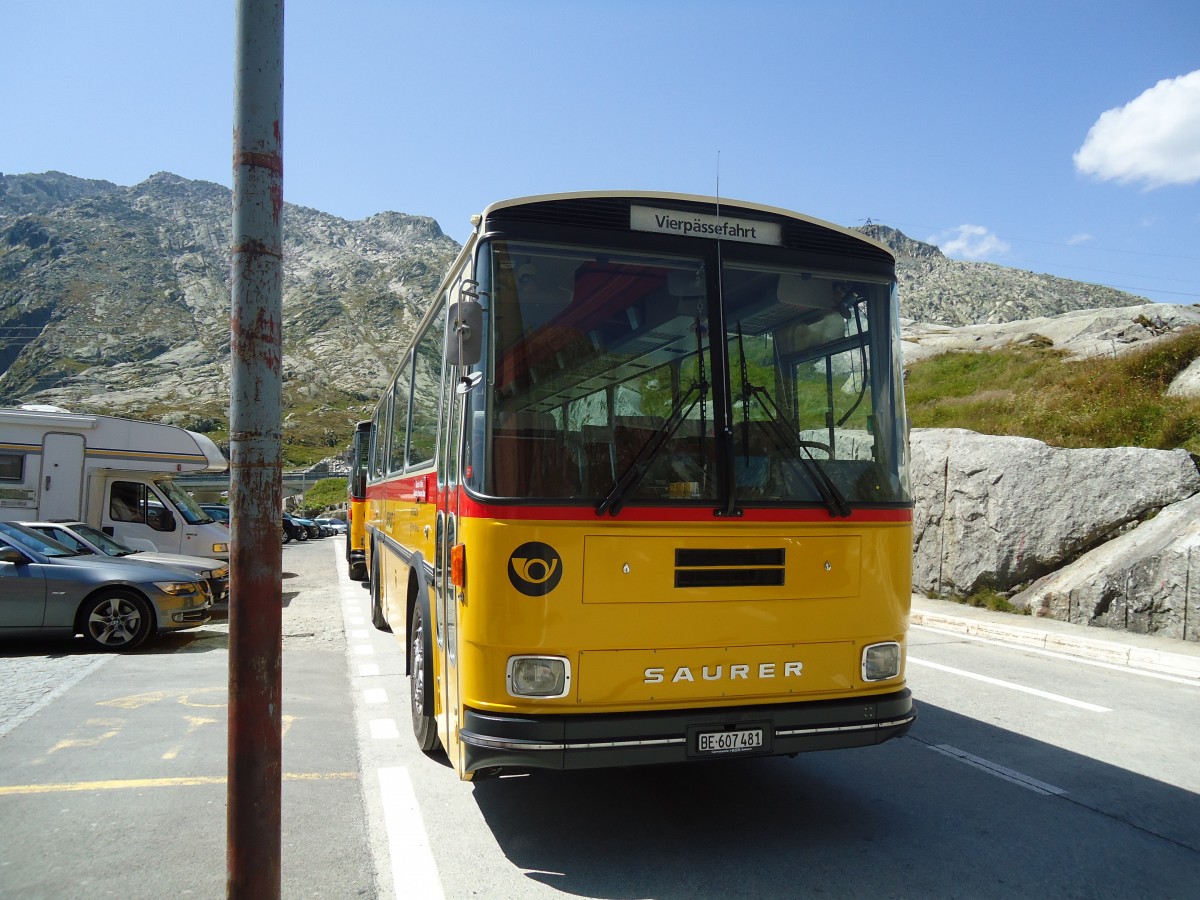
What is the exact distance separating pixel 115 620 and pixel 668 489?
847 centimetres

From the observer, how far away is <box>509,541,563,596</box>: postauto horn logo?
4.18 meters

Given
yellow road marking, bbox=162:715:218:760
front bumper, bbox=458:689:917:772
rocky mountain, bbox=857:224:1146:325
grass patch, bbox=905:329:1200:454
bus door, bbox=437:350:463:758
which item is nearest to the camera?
front bumper, bbox=458:689:917:772

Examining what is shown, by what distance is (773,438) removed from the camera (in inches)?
185

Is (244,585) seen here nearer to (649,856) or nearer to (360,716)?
(649,856)

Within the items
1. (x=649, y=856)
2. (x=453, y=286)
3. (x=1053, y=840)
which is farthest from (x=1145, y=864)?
(x=453, y=286)

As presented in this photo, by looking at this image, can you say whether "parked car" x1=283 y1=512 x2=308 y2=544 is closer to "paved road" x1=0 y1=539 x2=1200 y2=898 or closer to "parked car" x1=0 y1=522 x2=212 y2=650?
"parked car" x1=0 y1=522 x2=212 y2=650

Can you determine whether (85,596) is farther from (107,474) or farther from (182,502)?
(182,502)

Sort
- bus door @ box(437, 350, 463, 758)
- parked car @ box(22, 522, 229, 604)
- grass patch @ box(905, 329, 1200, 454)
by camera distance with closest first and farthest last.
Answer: bus door @ box(437, 350, 463, 758) → parked car @ box(22, 522, 229, 604) → grass patch @ box(905, 329, 1200, 454)

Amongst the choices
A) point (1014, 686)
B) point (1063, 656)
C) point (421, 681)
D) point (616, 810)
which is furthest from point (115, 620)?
point (1063, 656)

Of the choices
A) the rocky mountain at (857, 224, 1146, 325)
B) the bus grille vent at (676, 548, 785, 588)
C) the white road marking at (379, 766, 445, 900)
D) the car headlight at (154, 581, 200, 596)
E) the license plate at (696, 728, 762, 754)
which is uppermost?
the rocky mountain at (857, 224, 1146, 325)

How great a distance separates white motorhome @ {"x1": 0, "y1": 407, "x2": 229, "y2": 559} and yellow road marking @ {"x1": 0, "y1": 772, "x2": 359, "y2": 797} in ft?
31.9

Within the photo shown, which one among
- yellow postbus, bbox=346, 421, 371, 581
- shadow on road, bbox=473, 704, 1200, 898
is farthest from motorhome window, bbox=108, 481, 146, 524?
shadow on road, bbox=473, 704, 1200, 898

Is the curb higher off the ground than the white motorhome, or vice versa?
the white motorhome

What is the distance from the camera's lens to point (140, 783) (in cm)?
544
